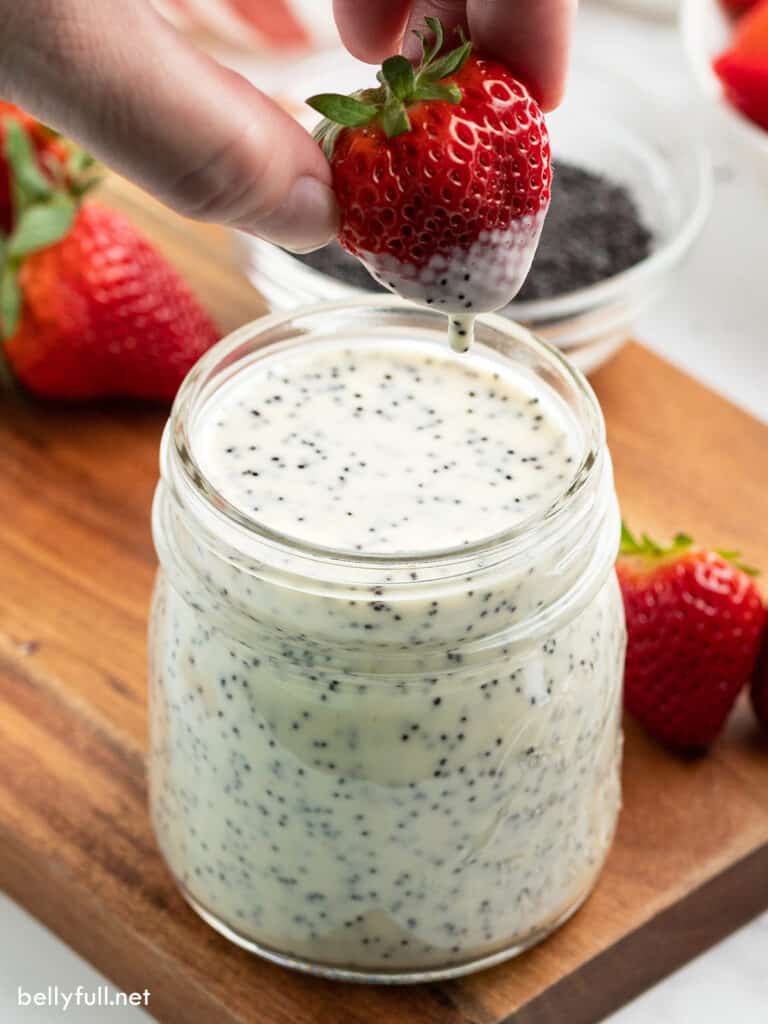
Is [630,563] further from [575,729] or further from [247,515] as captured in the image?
[247,515]

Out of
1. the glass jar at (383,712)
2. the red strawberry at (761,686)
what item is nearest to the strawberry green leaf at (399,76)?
the glass jar at (383,712)

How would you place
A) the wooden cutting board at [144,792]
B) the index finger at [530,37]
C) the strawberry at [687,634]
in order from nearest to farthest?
1. the index finger at [530,37]
2. the wooden cutting board at [144,792]
3. the strawberry at [687,634]

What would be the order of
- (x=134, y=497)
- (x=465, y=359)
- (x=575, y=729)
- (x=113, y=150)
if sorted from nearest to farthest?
(x=113, y=150), (x=575, y=729), (x=465, y=359), (x=134, y=497)

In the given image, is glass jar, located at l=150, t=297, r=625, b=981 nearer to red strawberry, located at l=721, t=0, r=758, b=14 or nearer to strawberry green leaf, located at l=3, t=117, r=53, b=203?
strawberry green leaf, located at l=3, t=117, r=53, b=203

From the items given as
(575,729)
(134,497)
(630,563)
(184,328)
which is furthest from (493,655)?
(184,328)

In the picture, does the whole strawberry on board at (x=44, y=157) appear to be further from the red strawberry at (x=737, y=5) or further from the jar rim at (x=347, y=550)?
the red strawberry at (x=737, y=5)

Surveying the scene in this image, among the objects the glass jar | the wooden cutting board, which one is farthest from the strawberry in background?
Answer: the glass jar

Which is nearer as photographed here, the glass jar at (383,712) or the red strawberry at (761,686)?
the glass jar at (383,712)

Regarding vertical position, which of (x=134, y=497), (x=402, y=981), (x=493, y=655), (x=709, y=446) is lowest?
(x=134, y=497)

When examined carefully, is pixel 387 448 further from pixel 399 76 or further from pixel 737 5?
pixel 737 5
